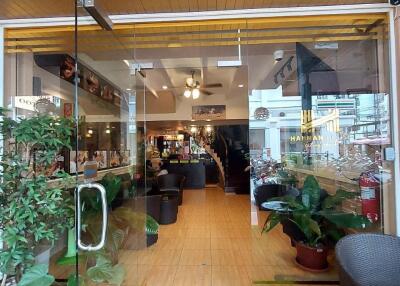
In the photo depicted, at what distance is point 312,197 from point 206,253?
5.35 feet

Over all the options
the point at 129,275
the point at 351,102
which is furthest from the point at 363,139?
the point at 129,275

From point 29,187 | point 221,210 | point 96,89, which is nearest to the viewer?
point 29,187

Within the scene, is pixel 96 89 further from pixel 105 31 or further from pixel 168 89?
pixel 168 89

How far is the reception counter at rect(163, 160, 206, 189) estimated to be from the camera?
10867 millimetres

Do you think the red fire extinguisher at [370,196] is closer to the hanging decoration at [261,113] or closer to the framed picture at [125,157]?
the hanging decoration at [261,113]

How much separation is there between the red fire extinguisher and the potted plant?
6.0 inches

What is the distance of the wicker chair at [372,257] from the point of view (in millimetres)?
2033

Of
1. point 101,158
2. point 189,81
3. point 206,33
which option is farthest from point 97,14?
point 189,81

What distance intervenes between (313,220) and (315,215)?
6.6 inches

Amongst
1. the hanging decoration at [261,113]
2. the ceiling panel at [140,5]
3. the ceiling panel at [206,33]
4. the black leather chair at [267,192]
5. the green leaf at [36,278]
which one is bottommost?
the green leaf at [36,278]

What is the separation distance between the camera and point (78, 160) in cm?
275

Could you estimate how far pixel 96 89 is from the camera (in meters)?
4.65

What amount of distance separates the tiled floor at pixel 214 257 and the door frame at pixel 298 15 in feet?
3.92

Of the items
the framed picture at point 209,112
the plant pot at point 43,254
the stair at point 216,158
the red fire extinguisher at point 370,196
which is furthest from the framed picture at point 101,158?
the stair at point 216,158
